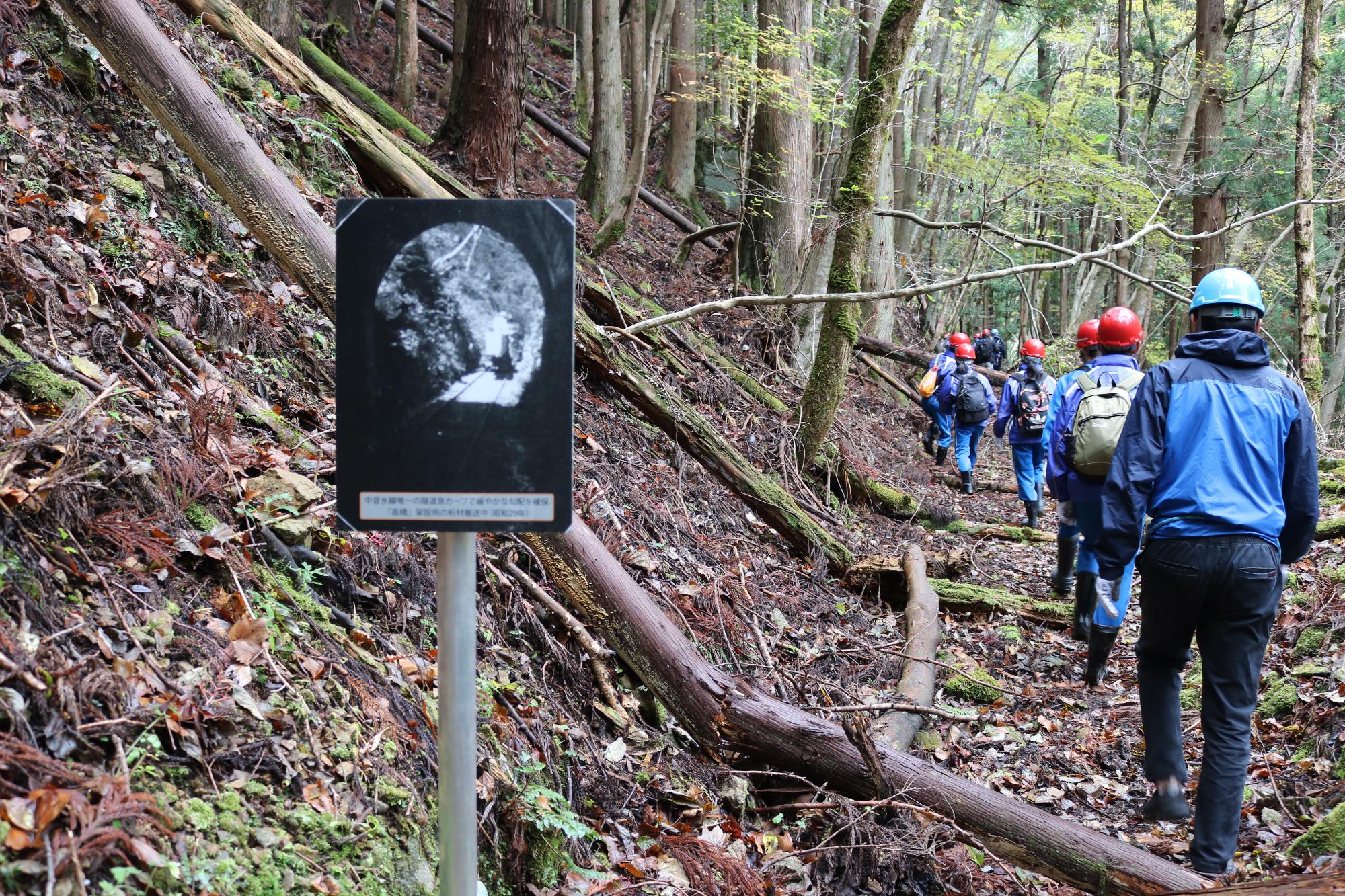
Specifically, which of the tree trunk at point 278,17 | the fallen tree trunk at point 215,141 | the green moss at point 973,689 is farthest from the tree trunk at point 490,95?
the green moss at point 973,689

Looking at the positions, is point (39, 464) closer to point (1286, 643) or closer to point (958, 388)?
point (1286, 643)

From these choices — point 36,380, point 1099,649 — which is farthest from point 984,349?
point 36,380

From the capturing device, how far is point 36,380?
3000mm

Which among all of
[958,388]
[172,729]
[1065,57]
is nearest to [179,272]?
[172,729]

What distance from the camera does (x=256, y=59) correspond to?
6.88 meters

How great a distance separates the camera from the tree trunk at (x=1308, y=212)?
11827 millimetres

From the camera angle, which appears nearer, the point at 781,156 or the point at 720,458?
the point at 720,458

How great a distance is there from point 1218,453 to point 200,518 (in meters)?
4.20

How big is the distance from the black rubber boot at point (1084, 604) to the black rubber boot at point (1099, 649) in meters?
0.50

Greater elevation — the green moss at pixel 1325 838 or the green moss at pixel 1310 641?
the green moss at pixel 1310 641

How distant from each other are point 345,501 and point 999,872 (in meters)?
3.43

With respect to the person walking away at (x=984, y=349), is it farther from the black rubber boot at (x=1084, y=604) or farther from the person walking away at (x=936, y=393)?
the black rubber boot at (x=1084, y=604)

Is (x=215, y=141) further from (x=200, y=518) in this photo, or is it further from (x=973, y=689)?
(x=973, y=689)

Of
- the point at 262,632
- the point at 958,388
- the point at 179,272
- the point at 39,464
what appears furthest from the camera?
the point at 958,388
